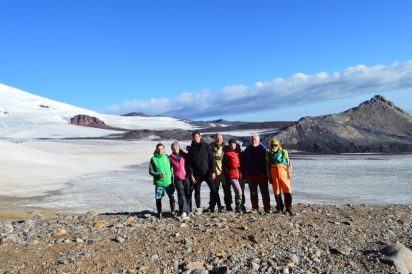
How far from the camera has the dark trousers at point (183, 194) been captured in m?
9.23

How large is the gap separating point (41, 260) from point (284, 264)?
332 centimetres

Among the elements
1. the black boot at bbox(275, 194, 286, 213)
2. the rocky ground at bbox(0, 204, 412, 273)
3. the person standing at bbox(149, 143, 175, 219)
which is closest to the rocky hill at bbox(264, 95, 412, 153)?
the black boot at bbox(275, 194, 286, 213)

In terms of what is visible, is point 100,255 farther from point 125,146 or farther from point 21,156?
point 125,146

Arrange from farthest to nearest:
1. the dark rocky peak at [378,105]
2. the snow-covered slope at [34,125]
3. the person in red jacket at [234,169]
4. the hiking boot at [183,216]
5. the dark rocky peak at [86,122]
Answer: the dark rocky peak at [86,122], the snow-covered slope at [34,125], the dark rocky peak at [378,105], the person in red jacket at [234,169], the hiking boot at [183,216]

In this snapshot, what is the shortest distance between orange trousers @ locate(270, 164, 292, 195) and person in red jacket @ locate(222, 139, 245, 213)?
83 cm

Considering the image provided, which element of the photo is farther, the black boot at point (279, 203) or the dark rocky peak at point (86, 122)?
the dark rocky peak at point (86, 122)

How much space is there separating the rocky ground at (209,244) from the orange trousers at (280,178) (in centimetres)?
56

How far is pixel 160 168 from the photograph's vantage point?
9164 millimetres

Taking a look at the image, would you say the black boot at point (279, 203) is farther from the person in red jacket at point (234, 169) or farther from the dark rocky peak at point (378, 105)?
the dark rocky peak at point (378, 105)

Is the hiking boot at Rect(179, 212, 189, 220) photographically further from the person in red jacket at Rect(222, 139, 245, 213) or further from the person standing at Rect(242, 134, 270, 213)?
the person standing at Rect(242, 134, 270, 213)

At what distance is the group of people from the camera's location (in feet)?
29.7

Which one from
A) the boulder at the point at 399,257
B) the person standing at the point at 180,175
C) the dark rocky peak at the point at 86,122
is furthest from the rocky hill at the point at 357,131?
the dark rocky peak at the point at 86,122

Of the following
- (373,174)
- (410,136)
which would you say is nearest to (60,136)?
(410,136)

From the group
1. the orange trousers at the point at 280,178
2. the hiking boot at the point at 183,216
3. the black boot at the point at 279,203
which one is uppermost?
the orange trousers at the point at 280,178
